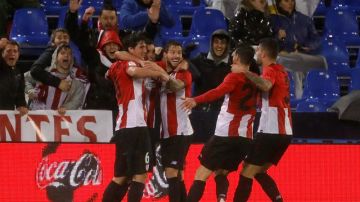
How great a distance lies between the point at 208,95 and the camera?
7875mm

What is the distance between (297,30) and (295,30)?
2cm

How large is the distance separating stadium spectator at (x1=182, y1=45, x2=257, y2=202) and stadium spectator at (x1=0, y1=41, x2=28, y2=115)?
82.8 inches

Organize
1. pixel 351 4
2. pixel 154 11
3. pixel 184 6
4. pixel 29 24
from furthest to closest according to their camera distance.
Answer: pixel 351 4, pixel 184 6, pixel 29 24, pixel 154 11

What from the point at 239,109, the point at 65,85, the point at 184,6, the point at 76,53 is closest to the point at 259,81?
the point at 239,109

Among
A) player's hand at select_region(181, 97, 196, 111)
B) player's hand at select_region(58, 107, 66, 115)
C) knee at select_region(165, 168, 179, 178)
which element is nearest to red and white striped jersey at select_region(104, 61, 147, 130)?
player's hand at select_region(181, 97, 196, 111)

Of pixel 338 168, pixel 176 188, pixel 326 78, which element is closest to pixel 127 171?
pixel 176 188

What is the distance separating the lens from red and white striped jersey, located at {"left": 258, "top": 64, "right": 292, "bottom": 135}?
8.18 m

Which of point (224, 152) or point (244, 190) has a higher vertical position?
point (224, 152)

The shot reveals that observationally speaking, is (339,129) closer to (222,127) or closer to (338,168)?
(338,168)

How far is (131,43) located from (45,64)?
182cm

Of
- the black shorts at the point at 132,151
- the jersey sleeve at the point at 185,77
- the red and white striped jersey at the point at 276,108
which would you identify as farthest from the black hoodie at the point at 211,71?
the black shorts at the point at 132,151

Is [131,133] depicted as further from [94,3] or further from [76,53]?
[94,3]

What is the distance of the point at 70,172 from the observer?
8.85 metres

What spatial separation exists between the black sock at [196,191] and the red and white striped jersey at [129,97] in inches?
32.7
